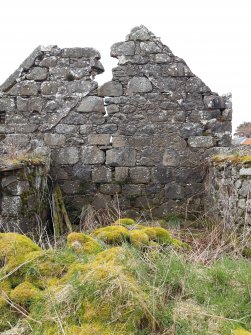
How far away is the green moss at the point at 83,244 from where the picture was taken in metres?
3.56

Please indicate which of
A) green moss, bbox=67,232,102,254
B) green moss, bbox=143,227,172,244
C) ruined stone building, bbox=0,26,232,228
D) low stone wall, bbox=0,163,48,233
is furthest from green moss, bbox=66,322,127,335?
ruined stone building, bbox=0,26,232,228

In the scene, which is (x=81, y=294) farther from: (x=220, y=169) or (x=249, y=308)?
(x=220, y=169)

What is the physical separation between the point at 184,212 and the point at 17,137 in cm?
329

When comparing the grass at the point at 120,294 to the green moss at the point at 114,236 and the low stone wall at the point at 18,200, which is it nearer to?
the green moss at the point at 114,236

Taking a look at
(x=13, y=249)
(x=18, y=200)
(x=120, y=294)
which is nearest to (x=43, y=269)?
(x=13, y=249)

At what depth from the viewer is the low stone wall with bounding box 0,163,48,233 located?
5.54 meters

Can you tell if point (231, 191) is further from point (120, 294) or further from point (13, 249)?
point (120, 294)

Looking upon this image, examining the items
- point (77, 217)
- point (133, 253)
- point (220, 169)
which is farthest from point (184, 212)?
point (133, 253)

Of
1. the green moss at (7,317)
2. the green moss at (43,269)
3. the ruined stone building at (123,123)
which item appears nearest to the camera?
the green moss at (7,317)

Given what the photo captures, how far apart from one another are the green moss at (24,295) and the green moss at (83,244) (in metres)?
0.67

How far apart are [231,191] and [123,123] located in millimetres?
2475

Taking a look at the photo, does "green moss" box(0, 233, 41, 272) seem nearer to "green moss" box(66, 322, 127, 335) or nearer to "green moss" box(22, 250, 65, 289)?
"green moss" box(22, 250, 65, 289)

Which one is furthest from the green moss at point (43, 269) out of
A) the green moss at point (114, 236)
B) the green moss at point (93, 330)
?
the green moss at point (114, 236)

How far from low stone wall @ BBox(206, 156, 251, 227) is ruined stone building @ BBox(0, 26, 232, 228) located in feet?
2.49
